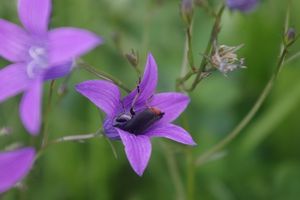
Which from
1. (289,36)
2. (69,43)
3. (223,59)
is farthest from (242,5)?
(69,43)

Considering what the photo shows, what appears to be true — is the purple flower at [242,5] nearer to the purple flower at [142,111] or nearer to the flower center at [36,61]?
the purple flower at [142,111]

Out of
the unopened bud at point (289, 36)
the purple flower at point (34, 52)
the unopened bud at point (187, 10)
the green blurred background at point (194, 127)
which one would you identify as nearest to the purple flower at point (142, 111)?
the purple flower at point (34, 52)

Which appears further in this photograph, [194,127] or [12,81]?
[194,127]

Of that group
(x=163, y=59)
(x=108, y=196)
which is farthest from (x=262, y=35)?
(x=108, y=196)

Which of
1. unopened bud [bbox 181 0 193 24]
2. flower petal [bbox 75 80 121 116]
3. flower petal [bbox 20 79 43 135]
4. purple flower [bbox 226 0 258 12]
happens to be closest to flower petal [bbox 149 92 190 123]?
flower petal [bbox 75 80 121 116]

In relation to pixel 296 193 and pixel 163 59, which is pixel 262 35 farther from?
pixel 296 193

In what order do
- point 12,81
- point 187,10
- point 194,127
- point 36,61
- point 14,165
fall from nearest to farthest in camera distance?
point 14,165, point 12,81, point 36,61, point 187,10, point 194,127

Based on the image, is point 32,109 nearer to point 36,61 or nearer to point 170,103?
point 36,61

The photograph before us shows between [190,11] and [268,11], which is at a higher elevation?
[190,11]
